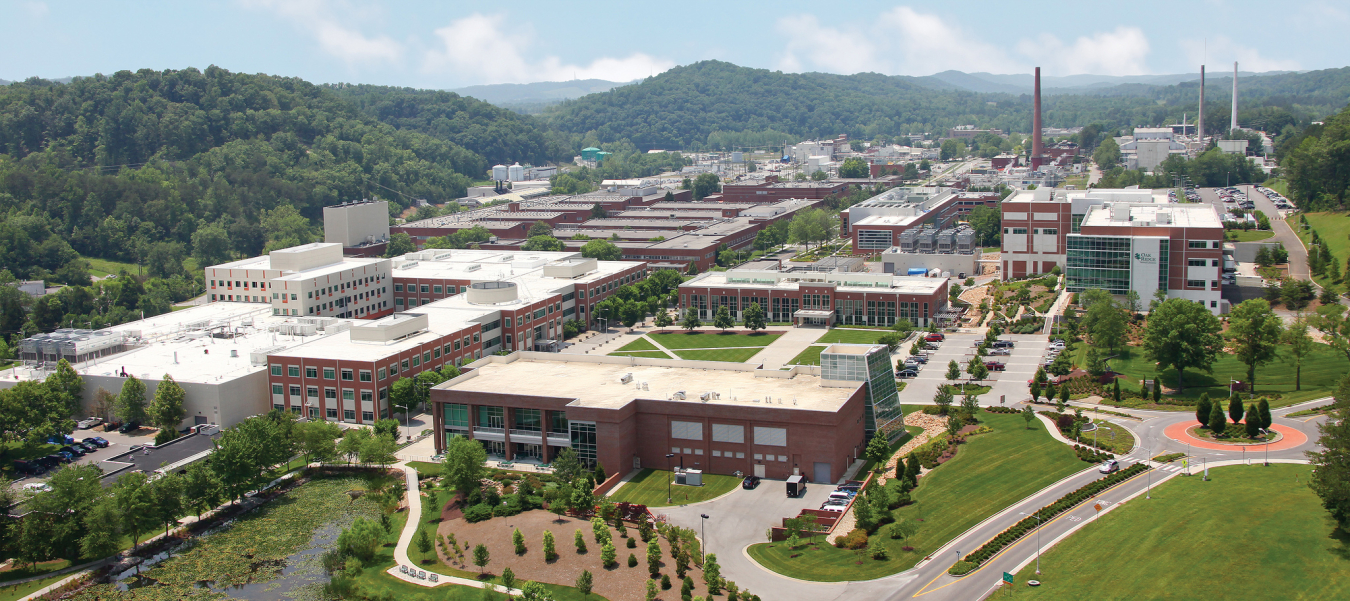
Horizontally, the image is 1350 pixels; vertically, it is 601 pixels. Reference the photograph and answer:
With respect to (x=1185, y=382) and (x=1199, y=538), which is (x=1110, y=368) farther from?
(x=1199, y=538)

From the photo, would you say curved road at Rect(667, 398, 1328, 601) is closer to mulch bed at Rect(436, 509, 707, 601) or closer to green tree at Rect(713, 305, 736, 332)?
mulch bed at Rect(436, 509, 707, 601)

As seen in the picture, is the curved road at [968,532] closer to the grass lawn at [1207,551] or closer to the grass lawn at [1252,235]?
the grass lawn at [1207,551]

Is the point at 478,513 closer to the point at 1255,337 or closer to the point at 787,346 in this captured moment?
the point at 787,346

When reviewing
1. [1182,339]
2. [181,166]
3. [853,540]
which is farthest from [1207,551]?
[181,166]

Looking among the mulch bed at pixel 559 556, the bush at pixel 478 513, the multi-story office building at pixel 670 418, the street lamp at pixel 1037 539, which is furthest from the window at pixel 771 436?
the bush at pixel 478 513

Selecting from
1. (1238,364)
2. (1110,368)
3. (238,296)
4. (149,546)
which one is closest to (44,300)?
(238,296)

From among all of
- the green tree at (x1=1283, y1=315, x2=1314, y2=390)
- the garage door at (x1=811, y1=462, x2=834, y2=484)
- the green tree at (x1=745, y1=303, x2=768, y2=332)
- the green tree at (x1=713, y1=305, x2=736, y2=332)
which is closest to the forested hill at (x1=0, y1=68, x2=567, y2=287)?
the green tree at (x1=713, y1=305, x2=736, y2=332)
